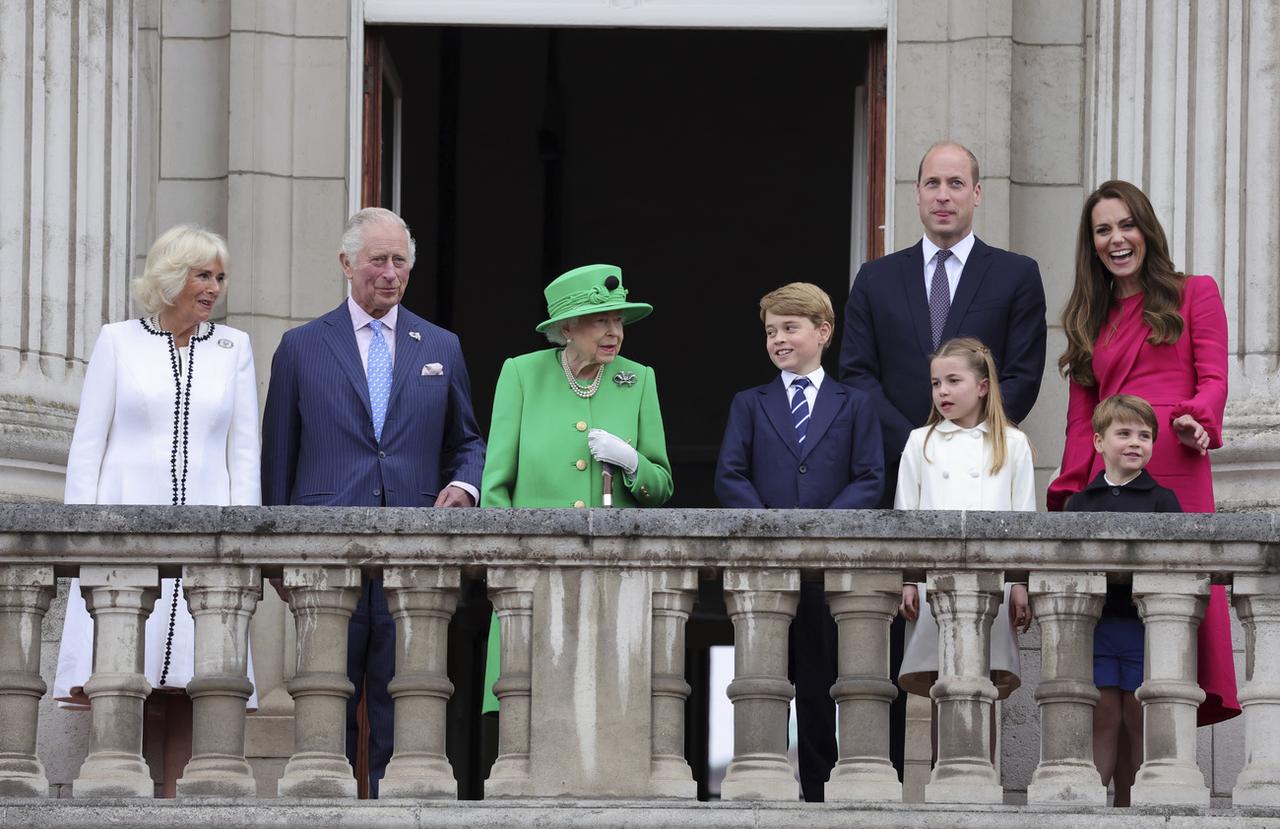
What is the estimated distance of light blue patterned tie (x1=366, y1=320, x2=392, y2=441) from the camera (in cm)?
890

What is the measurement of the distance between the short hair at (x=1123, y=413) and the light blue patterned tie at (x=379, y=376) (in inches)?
90.0

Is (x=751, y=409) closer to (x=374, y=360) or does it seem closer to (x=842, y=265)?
(x=374, y=360)

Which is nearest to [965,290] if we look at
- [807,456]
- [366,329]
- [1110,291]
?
[1110,291]

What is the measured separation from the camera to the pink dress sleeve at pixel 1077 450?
28.7ft

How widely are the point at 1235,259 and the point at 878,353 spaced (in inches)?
91.3

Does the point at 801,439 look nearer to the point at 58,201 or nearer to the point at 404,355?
the point at 404,355

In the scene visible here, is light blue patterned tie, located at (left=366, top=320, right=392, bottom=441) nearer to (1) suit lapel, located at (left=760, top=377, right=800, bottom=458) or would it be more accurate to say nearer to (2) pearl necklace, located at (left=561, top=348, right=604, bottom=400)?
(2) pearl necklace, located at (left=561, top=348, right=604, bottom=400)

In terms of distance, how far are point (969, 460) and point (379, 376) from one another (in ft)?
6.38

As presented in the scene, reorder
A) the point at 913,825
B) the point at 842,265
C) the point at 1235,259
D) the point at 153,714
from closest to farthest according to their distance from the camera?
1. the point at 913,825
2. the point at 153,714
3. the point at 1235,259
4. the point at 842,265

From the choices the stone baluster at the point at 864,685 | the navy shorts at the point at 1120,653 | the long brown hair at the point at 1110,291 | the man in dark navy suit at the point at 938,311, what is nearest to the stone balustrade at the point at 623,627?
the stone baluster at the point at 864,685

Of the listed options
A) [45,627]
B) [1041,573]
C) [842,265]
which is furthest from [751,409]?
[842,265]

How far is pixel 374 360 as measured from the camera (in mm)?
9016

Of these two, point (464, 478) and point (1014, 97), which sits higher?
point (1014, 97)

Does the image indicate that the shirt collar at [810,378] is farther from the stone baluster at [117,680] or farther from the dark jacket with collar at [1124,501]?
the stone baluster at [117,680]
